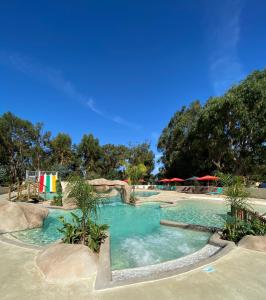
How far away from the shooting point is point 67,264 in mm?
4242

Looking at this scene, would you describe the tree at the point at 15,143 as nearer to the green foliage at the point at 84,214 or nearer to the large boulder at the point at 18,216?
the large boulder at the point at 18,216

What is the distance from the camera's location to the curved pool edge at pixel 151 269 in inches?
153

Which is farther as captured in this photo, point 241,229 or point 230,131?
point 230,131

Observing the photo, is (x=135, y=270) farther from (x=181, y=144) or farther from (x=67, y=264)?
(x=181, y=144)

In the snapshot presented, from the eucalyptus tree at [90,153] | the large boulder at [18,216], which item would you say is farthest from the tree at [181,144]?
the large boulder at [18,216]

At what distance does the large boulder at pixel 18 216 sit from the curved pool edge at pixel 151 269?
4.41 m

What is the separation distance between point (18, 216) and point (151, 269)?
6.24m

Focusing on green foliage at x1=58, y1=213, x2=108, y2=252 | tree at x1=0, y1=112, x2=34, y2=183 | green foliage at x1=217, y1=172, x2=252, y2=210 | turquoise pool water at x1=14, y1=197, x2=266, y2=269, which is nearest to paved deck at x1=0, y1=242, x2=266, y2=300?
green foliage at x1=58, y1=213, x2=108, y2=252

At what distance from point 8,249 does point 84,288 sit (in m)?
2.98

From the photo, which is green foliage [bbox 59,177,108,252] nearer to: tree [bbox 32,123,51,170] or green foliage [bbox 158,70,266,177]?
green foliage [bbox 158,70,266,177]

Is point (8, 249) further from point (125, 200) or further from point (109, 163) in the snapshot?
point (109, 163)

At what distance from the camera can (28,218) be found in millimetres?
9531

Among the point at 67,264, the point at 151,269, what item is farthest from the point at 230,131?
the point at 67,264

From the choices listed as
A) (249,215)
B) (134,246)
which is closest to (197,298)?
(134,246)
